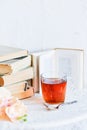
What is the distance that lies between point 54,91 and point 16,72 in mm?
122

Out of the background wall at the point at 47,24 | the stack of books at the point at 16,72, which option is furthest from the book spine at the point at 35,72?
the background wall at the point at 47,24

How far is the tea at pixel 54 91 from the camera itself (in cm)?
88

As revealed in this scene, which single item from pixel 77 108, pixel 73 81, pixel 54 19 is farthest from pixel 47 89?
pixel 54 19

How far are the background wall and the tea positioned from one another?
26 cm

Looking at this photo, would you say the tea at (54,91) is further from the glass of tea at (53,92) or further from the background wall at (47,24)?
the background wall at (47,24)

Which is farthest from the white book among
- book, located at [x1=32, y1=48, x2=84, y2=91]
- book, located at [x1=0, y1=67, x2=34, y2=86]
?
book, located at [x1=0, y1=67, x2=34, y2=86]

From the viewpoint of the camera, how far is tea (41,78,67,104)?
2.88ft

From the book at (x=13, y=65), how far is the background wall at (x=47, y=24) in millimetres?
155

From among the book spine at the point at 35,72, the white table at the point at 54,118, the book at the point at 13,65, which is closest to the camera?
the white table at the point at 54,118

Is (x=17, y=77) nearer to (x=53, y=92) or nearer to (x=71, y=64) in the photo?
(x=53, y=92)

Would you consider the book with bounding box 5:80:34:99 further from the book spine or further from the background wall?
the background wall

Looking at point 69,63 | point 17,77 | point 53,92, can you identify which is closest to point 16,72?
point 17,77

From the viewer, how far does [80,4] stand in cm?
112

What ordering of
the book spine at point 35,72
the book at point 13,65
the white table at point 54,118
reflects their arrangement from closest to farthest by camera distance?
the white table at point 54,118 → the book at point 13,65 → the book spine at point 35,72
